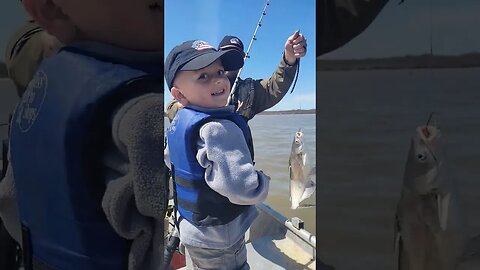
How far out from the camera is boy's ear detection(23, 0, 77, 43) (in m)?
1.77

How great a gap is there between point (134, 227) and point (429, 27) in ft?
3.14

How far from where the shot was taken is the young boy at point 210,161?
1.56 m

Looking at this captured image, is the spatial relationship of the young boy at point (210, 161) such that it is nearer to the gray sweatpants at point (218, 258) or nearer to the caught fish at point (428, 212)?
the gray sweatpants at point (218, 258)

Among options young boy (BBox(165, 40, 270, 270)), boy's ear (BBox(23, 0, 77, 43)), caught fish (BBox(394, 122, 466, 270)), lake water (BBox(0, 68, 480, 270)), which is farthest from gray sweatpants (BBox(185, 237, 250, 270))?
boy's ear (BBox(23, 0, 77, 43))

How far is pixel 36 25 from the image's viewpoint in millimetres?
1824

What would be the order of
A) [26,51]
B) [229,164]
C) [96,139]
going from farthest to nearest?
[26,51], [96,139], [229,164]

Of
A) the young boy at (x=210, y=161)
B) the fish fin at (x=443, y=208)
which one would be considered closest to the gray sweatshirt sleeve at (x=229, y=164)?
the young boy at (x=210, y=161)

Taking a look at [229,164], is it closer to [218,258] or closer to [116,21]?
[218,258]

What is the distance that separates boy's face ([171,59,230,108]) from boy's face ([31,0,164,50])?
0.13m

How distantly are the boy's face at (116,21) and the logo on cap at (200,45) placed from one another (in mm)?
103

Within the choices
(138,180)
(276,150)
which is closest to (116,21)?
(138,180)

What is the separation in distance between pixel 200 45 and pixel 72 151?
1.54 feet

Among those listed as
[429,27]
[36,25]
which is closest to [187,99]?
[36,25]

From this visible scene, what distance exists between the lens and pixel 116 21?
67.4 inches
